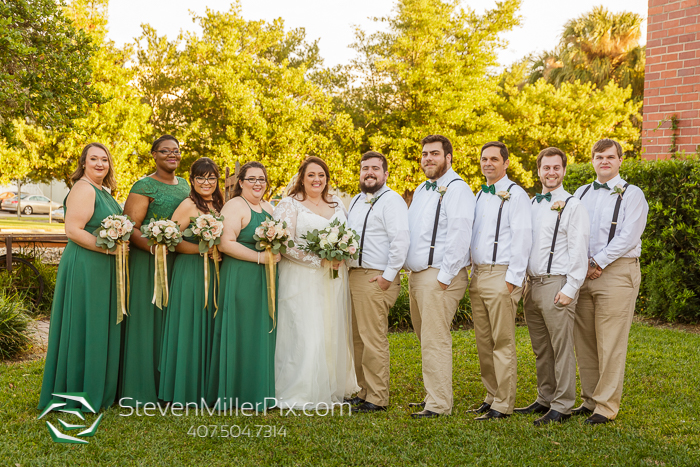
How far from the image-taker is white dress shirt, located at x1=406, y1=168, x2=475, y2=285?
501cm

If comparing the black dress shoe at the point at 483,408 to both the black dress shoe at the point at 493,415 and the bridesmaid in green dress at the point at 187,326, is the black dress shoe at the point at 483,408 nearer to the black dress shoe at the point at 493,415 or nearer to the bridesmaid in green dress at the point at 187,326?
the black dress shoe at the point at 493,415

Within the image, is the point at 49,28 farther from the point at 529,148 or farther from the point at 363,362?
the point at 529,148

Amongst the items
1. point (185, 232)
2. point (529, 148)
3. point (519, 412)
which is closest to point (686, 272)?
point (519, 412)

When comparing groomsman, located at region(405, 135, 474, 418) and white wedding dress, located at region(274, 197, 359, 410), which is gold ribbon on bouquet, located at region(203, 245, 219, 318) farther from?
groomsman, located at region(405, 135, 474, 418)

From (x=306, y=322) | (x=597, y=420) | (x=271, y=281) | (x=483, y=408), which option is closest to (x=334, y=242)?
(x=271, y=281)

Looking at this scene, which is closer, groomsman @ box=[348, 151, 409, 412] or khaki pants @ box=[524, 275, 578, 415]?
khaki pants @ box=[524, 275, 578, 415]

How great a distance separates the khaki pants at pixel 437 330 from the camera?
16.9ft

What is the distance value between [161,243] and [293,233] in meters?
1.26

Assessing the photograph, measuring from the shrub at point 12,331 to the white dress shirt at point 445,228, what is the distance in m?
5.53

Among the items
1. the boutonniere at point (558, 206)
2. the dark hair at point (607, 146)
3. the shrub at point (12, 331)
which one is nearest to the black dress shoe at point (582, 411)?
the boutonniere at point (558, 206)

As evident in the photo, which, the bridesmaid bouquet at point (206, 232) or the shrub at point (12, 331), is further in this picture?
the shrub at point (12, 331)

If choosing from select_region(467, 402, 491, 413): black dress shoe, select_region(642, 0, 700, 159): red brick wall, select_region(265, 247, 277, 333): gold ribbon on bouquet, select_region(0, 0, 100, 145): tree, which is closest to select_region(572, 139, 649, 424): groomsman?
select_region(467, 402, 491, 413): black dress shoe

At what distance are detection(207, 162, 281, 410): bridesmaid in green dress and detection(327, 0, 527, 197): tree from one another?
16686 mm

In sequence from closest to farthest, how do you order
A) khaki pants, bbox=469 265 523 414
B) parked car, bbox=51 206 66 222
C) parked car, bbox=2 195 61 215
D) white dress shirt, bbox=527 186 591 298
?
white dress shirt, bbox=527 186 591 298 < khaki pants, bbox=469 265 523 414 < parked car, bbox=51 206 66 222 < parked car, bbox=2 195 61 215
